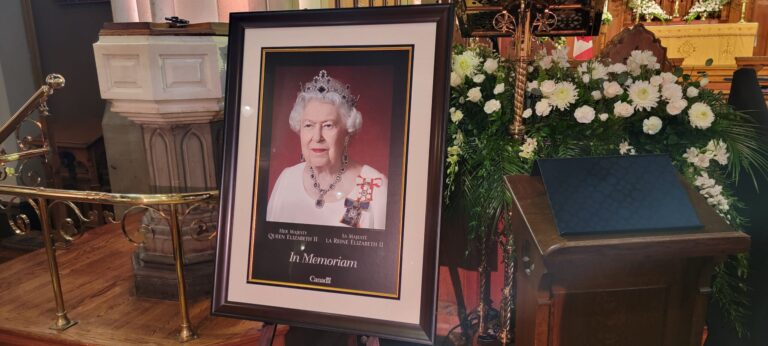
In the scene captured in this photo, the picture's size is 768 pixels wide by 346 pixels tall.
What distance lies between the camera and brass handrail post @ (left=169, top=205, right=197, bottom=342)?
194 centimetres

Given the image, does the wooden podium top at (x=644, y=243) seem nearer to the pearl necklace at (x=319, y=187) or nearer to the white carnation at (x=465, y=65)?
the pearl necklace at (x=319, y=187)

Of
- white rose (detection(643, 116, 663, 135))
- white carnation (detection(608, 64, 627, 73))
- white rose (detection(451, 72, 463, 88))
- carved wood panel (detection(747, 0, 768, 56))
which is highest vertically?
carved wood panel (detection(747, 0, 768, 56))

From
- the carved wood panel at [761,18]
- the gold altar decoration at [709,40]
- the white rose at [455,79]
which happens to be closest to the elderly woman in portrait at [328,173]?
the white rose at [455,79]

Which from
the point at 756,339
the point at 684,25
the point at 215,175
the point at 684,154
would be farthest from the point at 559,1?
the point at 684,25

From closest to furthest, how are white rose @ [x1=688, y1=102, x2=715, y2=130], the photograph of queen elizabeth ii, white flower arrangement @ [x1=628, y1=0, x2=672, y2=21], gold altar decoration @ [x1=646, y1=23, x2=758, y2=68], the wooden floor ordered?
the photograph of queen elizabeth ii
white rose @ [x1=688, y1=102, x2=715, y2=130]
the wooden floor
gold altar decoration @ [x1=646, y1=23, x2=758, y2=68]
white flower arrangement @ [x1=628, y1=0, x2=672, y2=21]

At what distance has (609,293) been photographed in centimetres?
136

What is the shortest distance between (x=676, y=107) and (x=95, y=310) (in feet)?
8.68

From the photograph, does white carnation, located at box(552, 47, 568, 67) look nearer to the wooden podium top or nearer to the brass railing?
the wooden podium top


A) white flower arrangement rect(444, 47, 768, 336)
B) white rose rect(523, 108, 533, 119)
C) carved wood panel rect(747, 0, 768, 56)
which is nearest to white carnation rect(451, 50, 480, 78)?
white flower arrangement rect(444, 47, 768, 336)

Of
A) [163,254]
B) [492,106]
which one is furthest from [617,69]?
[163,254]

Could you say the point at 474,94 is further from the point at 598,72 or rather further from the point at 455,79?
the point at 598,72

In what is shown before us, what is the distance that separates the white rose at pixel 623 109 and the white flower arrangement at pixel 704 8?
7.40 meters

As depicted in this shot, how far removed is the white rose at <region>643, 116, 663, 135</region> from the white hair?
1030 millimetres

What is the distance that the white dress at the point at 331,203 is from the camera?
1280 mm
